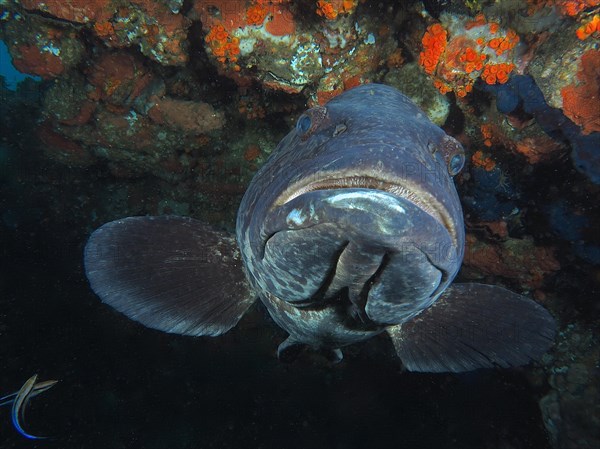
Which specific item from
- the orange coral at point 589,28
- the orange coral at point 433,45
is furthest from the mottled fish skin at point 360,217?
the orange coral at point 589,28

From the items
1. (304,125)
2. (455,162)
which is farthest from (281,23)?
(455,162)

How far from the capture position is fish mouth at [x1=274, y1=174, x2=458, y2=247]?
218cm

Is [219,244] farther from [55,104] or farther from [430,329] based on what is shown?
[55,104]

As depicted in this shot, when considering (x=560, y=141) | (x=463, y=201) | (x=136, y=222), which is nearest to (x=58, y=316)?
(x=136, y=222)

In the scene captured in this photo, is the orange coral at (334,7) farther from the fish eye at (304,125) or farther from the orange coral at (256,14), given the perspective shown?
the fish eye at (304,125)

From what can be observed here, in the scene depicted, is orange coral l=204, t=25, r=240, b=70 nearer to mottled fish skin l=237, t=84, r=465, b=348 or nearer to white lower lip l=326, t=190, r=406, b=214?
mottled fish skin l=237, t=84, r=465, b=348

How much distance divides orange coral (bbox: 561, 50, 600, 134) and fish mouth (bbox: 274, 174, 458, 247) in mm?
2886

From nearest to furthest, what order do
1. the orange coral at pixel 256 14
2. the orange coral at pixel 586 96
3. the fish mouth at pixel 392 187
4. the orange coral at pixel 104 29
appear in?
the fish mouth at pixel 392 187 < the orange coral at pixel 586 96 < the orange coral at pixel 256 14 < the orange coral at pixel 104 29

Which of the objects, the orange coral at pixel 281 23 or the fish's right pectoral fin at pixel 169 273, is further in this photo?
the orange coral at pixel 281 23

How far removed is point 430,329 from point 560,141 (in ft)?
9.14

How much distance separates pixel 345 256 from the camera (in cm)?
213

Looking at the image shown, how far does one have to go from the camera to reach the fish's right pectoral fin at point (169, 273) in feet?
12.5

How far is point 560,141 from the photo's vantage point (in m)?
4.43

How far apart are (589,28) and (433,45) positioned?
5.33 feet
